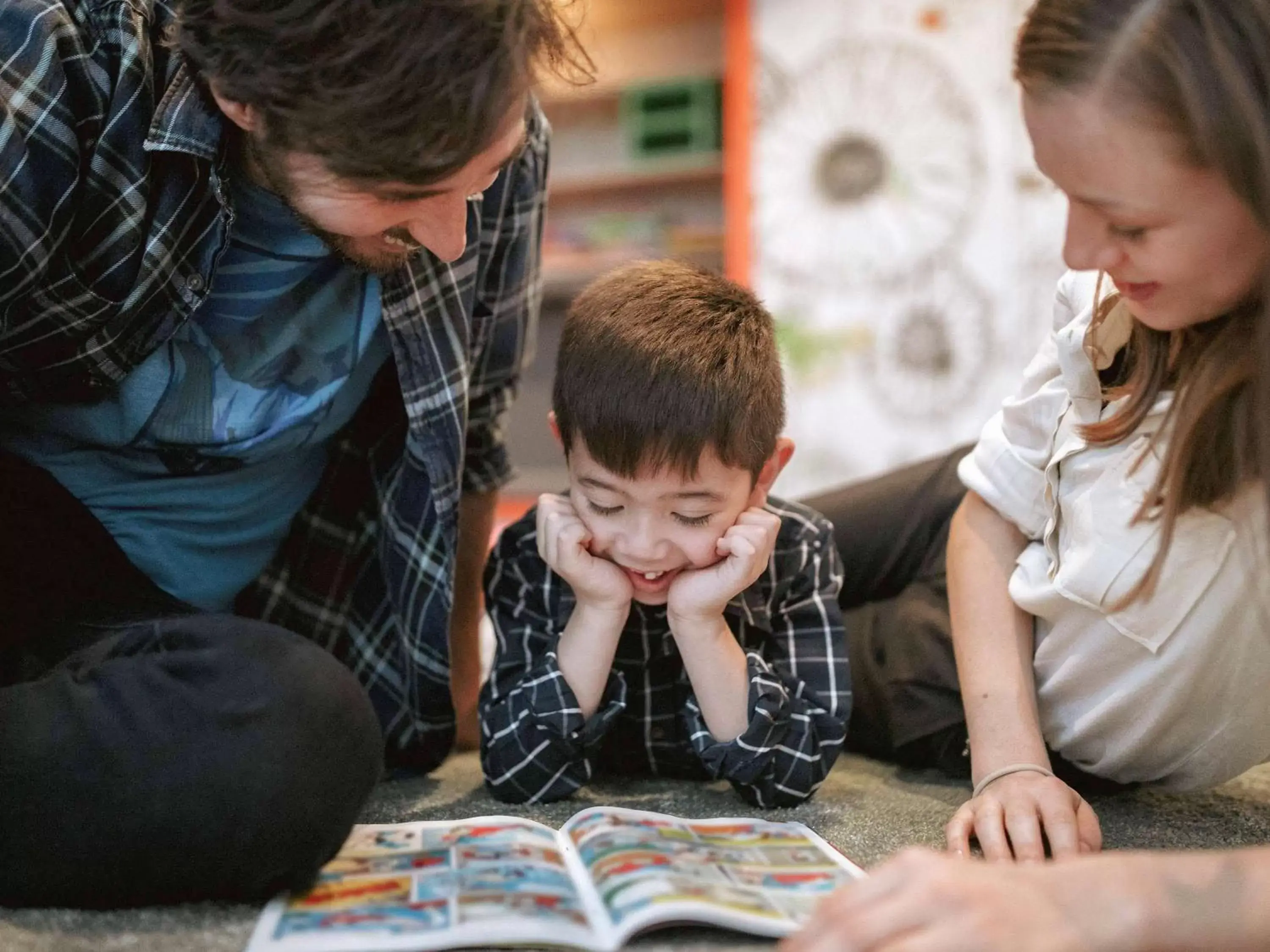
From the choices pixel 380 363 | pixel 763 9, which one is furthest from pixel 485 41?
pixel 763 9

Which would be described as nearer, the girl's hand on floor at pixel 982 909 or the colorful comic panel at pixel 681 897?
the girl's hand on floor at pixel 982 909

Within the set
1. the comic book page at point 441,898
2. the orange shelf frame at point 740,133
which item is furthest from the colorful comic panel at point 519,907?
the orange shelf frame at point 740,133

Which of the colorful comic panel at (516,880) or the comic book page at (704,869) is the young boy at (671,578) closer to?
the comic book page at (704,869)

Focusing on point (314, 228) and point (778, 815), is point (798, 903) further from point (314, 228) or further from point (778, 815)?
point (314, 228)

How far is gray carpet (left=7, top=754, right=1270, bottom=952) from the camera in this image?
0.69 meters

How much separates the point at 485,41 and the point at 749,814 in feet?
2.03

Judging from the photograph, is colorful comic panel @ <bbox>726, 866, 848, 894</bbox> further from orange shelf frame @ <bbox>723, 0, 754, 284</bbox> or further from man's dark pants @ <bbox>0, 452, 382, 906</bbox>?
orange shelf frame @ <bbox>723, 0, 754, 284</bbox>

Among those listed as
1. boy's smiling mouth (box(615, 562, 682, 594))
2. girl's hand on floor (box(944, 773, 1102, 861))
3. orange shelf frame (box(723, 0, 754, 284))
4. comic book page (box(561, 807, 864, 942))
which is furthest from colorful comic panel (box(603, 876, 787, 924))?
orange shelf frame (box(723, 0, 754, 284))

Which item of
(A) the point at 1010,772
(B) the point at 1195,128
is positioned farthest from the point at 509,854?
(B) the point at 1195,128

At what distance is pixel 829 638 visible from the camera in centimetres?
104

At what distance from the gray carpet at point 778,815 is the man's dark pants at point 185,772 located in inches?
0.8

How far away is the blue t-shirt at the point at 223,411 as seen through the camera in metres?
0.96

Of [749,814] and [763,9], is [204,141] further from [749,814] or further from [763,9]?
[763,9]

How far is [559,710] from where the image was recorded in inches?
37.9
